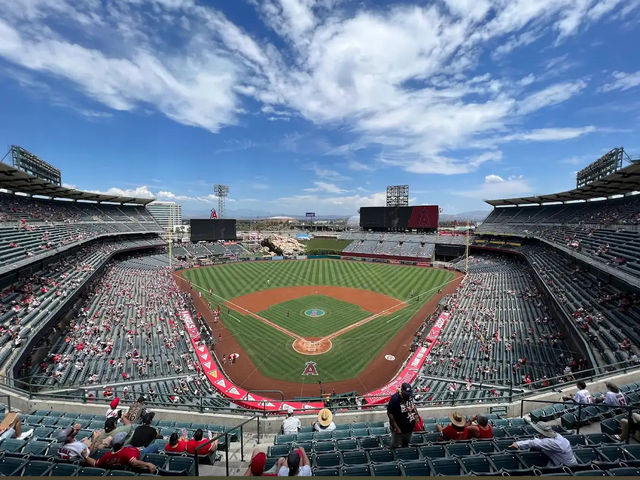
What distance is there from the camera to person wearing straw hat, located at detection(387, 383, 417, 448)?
5922 millimetres

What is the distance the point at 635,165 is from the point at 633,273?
602 inches

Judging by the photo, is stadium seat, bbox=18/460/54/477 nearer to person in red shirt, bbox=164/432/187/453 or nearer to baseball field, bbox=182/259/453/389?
person in red shirt, bbox=164/432/187/453

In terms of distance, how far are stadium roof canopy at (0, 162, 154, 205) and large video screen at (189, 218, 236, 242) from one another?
15.1 meters

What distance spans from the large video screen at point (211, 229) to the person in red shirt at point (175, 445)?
69.8 metres

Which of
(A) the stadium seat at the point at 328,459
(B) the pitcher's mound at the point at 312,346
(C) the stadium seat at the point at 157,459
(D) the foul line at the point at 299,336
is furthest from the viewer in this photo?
(D) the foul line at the point at 299,336

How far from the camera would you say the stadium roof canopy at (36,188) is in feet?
103

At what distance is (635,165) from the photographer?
24969 millimetres

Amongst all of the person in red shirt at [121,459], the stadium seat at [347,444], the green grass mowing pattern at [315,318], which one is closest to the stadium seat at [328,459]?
the stadium seat at [347,444]

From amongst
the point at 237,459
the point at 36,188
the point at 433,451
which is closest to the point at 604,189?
the point at 433,451

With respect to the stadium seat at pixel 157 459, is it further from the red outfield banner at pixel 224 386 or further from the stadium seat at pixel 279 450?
the red outfield banner at pixel 224 386

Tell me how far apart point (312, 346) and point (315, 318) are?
6.37 metres

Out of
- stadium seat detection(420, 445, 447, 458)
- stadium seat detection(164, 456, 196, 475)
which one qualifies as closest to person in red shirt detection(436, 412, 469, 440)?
stadium seat detection(420, 445, 447, 458)

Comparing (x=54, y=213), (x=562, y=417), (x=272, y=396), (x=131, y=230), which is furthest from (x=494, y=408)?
(x=131, y=230)

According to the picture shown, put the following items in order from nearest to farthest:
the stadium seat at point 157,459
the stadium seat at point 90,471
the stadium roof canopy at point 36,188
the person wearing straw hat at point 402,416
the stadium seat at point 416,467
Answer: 1. the stadium seat at point 90,471
2. the stadium seat at point 416,467
3. the stadium seat at point 157,459
4. the person wearing straw hat at point 402,416
5. the stadium roof canopy at point 36,188
